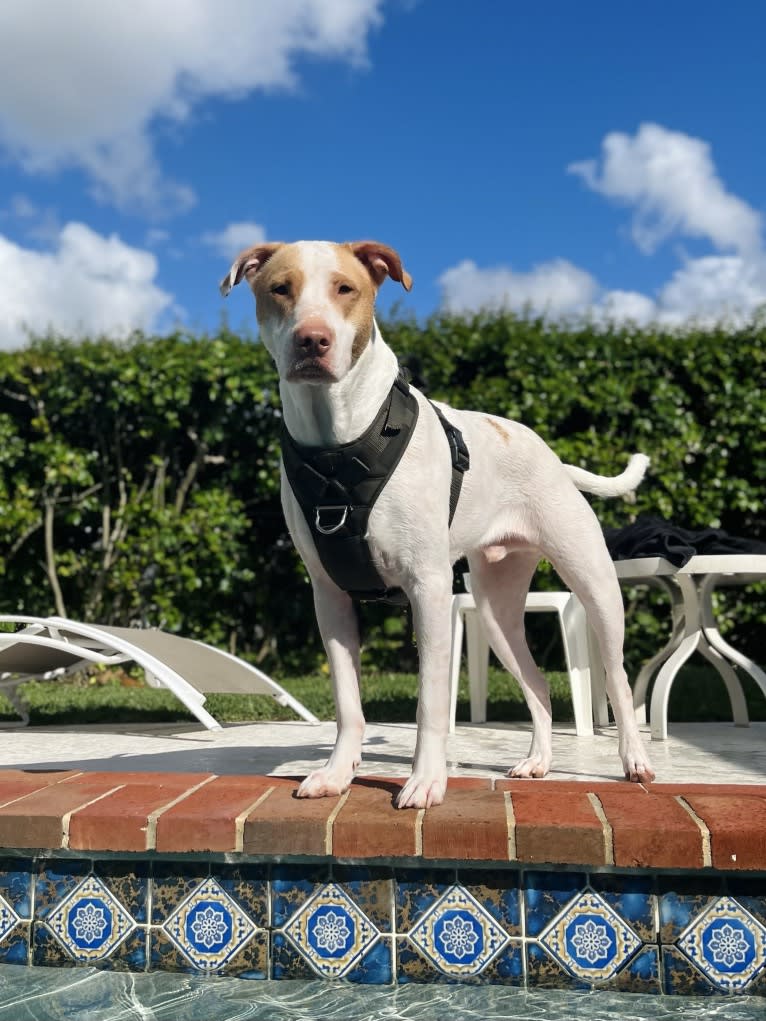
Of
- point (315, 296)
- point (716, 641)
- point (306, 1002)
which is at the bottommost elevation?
point (306, 1002)

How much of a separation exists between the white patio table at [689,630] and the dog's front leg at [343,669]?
1866 millimetres

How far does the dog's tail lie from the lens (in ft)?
11.1

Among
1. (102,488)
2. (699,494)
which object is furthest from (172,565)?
(699,494)

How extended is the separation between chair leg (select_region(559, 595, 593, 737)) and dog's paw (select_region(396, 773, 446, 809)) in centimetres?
216

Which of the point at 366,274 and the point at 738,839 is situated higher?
the point at 366,274

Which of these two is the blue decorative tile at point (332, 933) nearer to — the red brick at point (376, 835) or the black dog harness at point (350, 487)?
the red brick at point (376, 835)

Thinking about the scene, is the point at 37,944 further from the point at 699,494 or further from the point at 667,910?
the point at 699,494

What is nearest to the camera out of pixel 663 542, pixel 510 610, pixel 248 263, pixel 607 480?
pixel 248 263

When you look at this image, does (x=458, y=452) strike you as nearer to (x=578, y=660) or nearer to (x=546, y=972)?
(x=546, y=972)

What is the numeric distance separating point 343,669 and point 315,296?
99 cm

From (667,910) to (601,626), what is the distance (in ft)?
3.26

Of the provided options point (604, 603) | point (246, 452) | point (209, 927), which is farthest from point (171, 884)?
point (246, 452)

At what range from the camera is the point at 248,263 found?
2410mm

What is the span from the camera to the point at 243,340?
7512 mm
